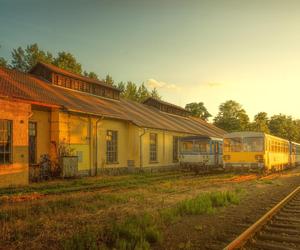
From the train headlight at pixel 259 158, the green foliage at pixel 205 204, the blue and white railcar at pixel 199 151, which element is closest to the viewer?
the green foliage at pixel 205 204

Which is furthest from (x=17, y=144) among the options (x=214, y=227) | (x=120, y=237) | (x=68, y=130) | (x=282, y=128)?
(x=282, y=128)

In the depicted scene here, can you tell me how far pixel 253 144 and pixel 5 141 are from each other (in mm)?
15041

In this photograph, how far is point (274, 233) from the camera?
701 centimetres

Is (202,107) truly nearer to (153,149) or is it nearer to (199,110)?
(199,110)

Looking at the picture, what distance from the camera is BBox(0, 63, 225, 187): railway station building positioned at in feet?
51.9

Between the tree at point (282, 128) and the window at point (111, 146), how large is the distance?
70.1m

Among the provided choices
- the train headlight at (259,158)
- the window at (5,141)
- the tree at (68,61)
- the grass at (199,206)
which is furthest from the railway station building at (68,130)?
the tree at (68,61)

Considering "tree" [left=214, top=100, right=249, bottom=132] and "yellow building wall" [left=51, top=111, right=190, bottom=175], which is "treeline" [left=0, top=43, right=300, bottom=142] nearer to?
"tree" [left=214, top=100, right=249, bottom=132]

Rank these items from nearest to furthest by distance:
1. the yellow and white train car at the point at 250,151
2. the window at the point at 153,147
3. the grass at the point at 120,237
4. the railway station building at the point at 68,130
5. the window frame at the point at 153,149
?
the grass at the point at 120,237
the railway station building at the point at 68,130
the yellow and white train car at the point at 250,151
the window frame at the point at 153,149
the window at the point at 153,147

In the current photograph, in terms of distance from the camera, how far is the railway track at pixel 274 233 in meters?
6.00

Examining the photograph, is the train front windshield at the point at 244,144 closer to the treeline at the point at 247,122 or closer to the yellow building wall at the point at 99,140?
the yellow building wall at the point at 99,140

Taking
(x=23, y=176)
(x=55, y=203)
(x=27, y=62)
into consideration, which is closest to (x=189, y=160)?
(x=23, y=176)

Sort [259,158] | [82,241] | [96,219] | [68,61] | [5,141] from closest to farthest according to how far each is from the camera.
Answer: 1. [82,241]
2. [96,219]
3. [5,141]
4. [259,158]
5. [68,61]

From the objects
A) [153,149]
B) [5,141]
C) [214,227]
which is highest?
[5,141]
